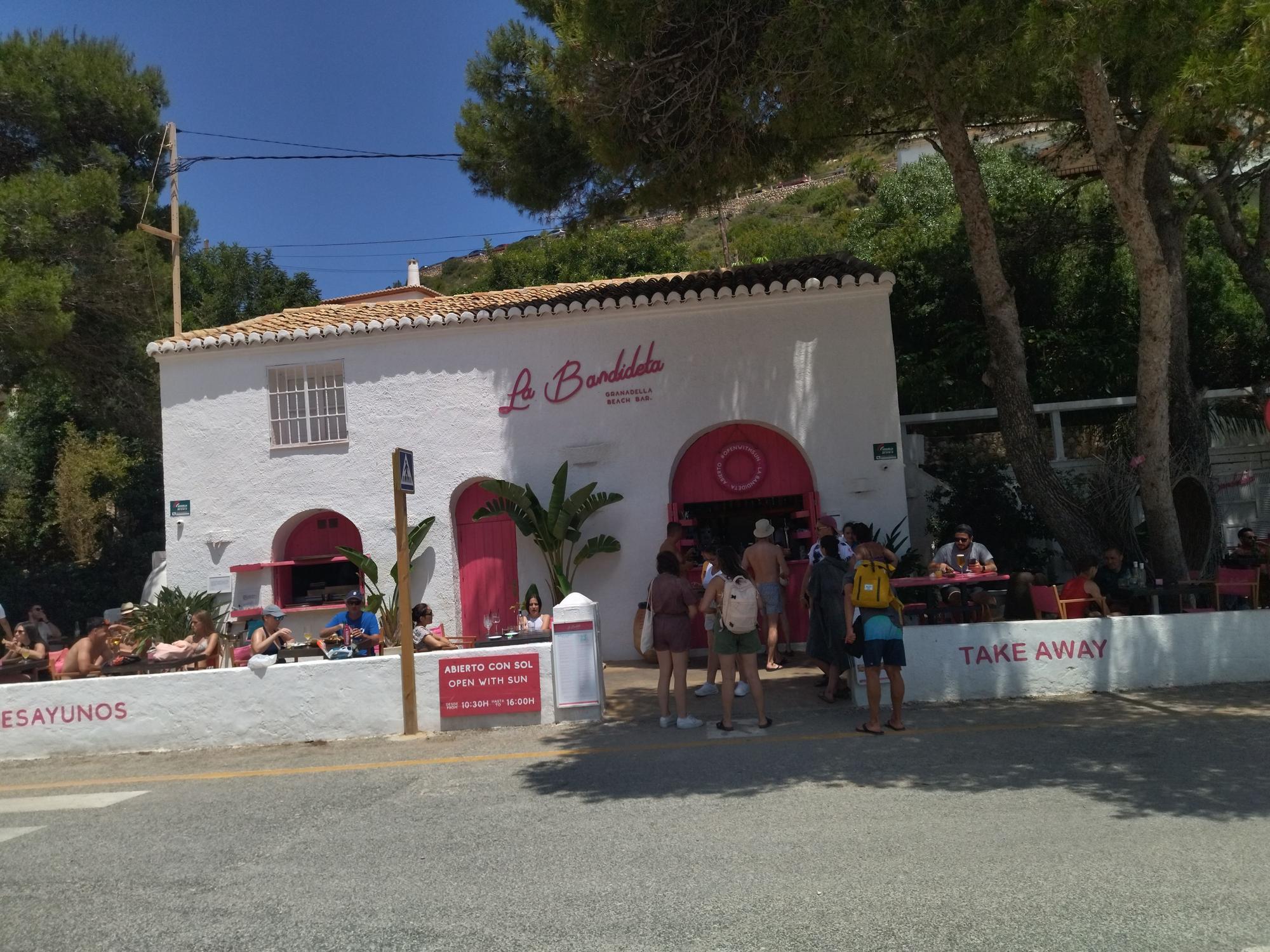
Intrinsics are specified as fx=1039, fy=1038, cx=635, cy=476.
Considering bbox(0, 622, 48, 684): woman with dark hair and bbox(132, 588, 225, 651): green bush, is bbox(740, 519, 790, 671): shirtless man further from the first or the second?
bbox(0, 622, 48, 684): woman with dark hair

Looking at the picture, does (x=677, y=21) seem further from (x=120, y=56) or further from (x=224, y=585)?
(x=120, y=56)

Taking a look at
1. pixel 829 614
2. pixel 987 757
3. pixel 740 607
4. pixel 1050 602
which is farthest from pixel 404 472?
pixel 1050 602

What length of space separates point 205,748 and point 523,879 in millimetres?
5645

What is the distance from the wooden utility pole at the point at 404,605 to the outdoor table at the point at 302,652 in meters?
2.58

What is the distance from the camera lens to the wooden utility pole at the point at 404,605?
9562 millimetres

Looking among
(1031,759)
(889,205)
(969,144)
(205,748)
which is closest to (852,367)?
(969,144)

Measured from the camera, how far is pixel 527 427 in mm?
13930

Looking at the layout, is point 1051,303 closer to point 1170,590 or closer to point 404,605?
point 1170,590

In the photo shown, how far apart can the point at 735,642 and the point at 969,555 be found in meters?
3.98

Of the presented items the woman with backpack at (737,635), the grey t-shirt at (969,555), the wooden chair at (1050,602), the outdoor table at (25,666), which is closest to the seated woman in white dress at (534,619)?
the woman with backpack at (737,635)

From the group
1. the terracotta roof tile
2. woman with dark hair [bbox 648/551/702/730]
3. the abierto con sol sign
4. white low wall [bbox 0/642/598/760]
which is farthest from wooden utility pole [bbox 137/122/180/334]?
woman with dark hair [bbox 648/551/702/730]

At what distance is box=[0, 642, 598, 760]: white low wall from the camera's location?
972 cm

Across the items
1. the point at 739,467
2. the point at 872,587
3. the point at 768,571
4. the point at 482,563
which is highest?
the point at 739,467

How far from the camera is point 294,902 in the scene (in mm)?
5227
